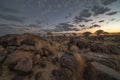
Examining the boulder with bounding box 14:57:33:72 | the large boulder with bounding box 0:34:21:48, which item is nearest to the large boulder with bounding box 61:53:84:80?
the boulder with bounding box 14:57:33:72

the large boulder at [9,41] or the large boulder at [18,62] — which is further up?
the large boulder at [9,41]

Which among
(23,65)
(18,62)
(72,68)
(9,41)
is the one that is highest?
(9,41)

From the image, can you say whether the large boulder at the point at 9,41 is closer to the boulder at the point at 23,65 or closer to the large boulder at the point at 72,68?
the boulder at the point at 23,65

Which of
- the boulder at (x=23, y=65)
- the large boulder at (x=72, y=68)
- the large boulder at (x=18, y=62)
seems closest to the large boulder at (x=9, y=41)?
the large boulder at (x=18, y=62)

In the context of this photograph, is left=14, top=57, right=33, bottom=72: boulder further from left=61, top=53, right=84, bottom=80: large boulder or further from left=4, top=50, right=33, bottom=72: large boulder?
left=61, top=53, right=84, bottom=80: large boulder

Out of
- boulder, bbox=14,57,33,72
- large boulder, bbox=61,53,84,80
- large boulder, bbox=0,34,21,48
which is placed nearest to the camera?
large boulder, bbox=61,53,84,80

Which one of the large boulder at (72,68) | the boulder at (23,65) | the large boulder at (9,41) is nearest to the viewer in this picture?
the large boulder at (72,68)

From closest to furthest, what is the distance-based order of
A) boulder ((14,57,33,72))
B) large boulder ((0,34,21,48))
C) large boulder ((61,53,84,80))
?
large boulder ((61,53,84,80))
boulder ((14,57,33,72))
large boulder ((0,34,21,48))

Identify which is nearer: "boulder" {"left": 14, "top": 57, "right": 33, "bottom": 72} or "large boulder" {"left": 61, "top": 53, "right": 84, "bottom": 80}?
"large boulder" {"left": 61, "top": 53, "right": 84, "bottom": 80}

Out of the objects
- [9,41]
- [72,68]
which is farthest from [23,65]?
[9,41]

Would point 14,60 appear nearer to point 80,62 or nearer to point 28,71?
point 28,71

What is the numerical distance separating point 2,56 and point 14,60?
1.75m

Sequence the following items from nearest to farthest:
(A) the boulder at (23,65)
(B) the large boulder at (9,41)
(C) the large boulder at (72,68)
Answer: (C) the large boulder at (72,68) → (A) the boulder at (23,65) → (B) the large boulder at (9,41)

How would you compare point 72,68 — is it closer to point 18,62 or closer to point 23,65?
point 23,65
